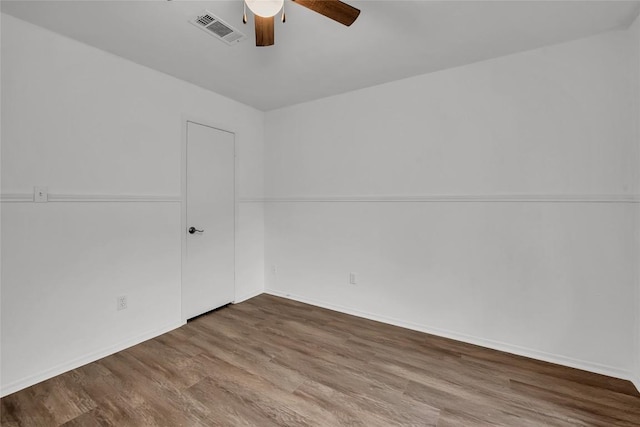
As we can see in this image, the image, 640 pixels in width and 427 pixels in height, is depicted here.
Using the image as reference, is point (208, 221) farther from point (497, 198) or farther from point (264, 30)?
point (497, 198)

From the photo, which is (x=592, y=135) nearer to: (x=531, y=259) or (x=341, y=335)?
(x=531, y=259)

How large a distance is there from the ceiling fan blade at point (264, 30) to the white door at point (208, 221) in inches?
60.6

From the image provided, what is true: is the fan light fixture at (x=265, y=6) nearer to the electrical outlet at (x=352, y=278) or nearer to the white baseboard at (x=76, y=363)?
the electrical outlet at (x=352, y=278)

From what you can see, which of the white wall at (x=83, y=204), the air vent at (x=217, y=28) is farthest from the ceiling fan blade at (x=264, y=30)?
the white wall at (x=83, y=204)

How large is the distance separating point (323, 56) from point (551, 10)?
156 cm

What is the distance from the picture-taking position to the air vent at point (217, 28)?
1.90 m

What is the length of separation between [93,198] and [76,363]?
4.12 ft

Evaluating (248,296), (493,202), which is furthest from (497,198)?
(248,296)

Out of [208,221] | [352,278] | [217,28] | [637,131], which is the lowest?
[352,278]

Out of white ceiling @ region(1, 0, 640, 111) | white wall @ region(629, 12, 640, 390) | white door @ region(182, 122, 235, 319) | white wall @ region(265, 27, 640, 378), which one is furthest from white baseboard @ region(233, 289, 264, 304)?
white wall @ region(629, 12, 640, 390)

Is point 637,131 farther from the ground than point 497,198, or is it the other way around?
point 637,131

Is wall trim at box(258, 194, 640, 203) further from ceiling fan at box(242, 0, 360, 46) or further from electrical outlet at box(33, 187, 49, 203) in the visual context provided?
electrical outlet at box(33, 187, 49, 203)

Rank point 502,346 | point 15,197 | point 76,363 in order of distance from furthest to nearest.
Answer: point 502,346
point 76,363
point 15,197

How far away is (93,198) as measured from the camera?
227 centimetres
